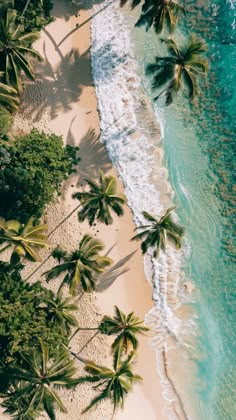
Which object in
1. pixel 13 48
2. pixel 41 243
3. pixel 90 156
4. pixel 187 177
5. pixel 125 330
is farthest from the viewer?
pixel 187 177

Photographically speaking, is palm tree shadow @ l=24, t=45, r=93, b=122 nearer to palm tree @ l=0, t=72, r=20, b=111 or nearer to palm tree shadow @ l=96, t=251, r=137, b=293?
palm tree @ l=0, t=72, r=20, b=111

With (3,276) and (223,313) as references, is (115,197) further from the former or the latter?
(223,313)

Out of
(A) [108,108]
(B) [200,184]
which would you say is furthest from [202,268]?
(A) [108,108]

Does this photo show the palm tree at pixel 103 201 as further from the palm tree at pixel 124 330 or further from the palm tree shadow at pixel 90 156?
the palm tree at pixel 124 330

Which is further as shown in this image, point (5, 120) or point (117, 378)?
point (5, 120)

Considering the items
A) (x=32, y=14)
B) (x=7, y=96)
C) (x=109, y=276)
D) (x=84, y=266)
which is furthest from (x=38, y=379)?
(x=32, y=14)

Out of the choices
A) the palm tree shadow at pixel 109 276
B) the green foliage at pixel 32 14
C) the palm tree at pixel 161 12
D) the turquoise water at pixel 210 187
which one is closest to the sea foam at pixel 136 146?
the turquoise water at pixel 210 187

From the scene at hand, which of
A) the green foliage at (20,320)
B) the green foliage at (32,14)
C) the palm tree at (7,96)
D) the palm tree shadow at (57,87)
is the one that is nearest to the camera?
the green foliage at (20,320)

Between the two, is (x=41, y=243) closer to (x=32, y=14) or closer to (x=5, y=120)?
(x=5, y=120)

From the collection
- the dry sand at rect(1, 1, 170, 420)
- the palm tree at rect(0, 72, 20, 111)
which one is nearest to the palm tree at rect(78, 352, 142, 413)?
the dry sand at rect(1, 1, 170, 420)
